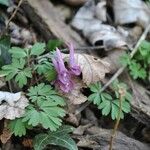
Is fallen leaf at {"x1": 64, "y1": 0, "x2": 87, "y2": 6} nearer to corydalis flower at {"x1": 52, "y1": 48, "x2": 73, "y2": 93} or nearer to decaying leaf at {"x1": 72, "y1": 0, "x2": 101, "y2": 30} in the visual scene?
decaying leaf at {"x1": 72, "y1": 0, "x2": 101, "y2": 30}

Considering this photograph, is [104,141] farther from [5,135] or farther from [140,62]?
[140,62]

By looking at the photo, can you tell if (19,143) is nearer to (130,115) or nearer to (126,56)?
(130,115)

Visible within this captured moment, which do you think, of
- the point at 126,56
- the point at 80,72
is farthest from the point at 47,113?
the point at 126,56

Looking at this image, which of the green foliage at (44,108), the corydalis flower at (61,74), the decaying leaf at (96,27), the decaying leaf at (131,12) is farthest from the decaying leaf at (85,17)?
the green foliage at (44,108)

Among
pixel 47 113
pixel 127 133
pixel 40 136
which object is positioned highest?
pixel 47 113

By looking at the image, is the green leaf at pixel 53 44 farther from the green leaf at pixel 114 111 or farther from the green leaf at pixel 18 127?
the green leaf at pixel 18 127

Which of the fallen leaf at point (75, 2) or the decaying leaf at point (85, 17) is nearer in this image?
the decaying leaf at point (85, 17)
